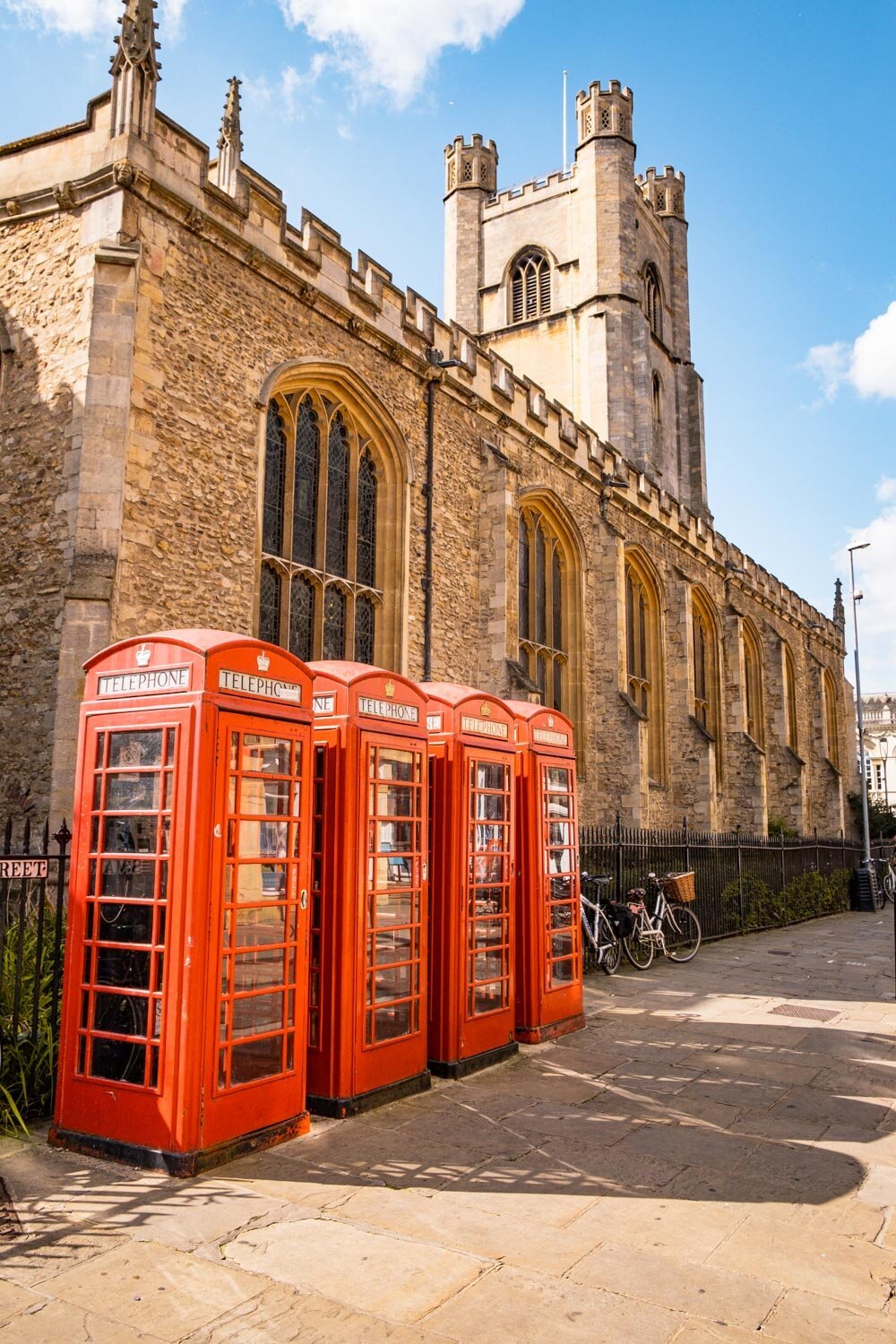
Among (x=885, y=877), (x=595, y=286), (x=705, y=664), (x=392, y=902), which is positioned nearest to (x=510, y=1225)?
(x=392, y=902)

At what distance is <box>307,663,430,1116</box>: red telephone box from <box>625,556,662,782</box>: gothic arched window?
58.3 ft

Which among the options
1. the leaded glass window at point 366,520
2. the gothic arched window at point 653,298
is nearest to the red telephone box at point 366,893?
the leaded glass window at point 366,520

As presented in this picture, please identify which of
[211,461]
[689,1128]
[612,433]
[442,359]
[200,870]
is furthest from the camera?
[612,433]

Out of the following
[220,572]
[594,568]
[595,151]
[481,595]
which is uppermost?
[595,151]

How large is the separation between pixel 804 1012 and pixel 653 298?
96.3 feet

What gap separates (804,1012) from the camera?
929 centimetres

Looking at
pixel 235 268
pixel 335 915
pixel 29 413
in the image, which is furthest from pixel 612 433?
pixel 335 915

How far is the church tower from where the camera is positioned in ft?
95.9

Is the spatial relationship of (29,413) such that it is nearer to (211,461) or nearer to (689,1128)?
(211,461)

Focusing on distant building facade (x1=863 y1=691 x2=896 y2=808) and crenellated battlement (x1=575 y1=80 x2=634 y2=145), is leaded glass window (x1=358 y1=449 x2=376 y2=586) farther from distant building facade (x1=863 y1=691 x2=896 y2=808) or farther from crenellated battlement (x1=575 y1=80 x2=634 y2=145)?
distant building facade (x1=863 y1=691 x2=896 y2=808)

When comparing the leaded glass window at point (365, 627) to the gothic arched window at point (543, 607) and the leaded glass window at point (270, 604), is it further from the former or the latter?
the gothic arched window at point (543, 607)

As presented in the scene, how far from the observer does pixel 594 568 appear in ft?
68.4

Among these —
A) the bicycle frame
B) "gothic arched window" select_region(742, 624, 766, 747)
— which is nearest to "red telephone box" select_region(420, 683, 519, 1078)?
the bicycle frame

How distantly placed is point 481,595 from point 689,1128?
38.1 feet
